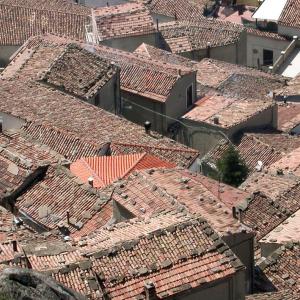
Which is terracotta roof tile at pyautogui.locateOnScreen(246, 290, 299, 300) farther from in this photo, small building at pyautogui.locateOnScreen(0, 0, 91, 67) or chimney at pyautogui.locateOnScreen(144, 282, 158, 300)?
small building at pyautogui.locateOnScreen(0, 0, 91, 67)

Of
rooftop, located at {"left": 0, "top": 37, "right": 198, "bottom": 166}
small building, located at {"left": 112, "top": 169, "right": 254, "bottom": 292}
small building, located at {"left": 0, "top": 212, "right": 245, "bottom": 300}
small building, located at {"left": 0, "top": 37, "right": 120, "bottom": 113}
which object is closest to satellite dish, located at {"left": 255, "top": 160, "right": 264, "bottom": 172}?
rooftop, located at {"left": 0, "top": 37, "right": 198, "bottom": 166}

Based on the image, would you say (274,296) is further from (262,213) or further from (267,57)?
(267,57)

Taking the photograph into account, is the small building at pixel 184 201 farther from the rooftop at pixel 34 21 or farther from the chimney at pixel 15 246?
the rooftop at pixel 34 21

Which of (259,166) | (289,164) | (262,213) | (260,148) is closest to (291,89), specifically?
(260,148)

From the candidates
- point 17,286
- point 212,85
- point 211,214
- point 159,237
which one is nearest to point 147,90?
point 212,85

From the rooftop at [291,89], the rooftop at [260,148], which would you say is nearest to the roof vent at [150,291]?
the rooftop at [260,148]

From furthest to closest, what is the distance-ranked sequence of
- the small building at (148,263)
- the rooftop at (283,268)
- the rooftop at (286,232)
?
the rooftop at (286,232)
the rooftop at (283,268)
the small building at (148,263)
